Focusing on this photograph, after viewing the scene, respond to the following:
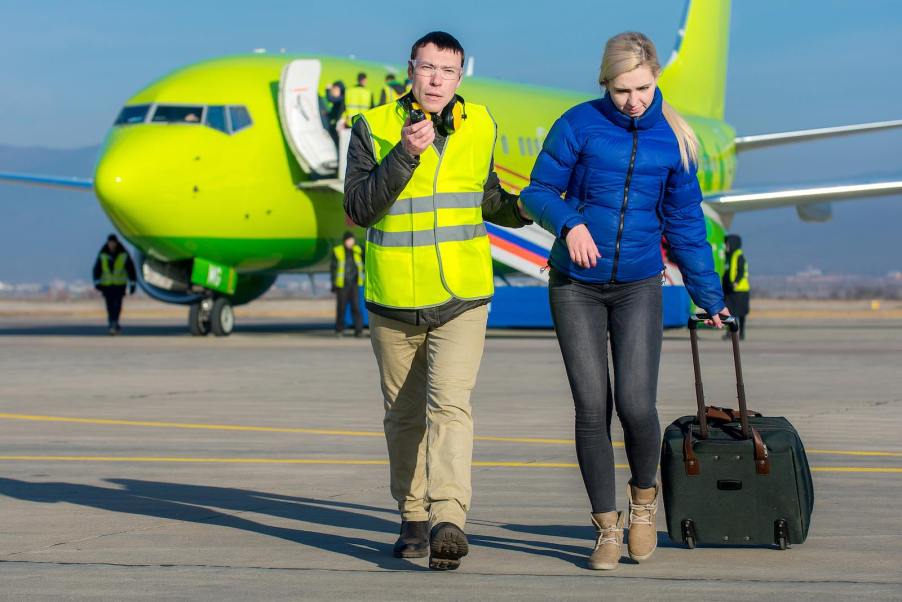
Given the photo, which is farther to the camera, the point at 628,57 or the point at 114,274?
the point at 114,274

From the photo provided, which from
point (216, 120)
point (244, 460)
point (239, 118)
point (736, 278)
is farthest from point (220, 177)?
point (244, 460)

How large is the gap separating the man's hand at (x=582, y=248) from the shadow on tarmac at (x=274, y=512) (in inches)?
38.8

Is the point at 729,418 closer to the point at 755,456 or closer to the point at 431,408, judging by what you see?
the point at 755,456

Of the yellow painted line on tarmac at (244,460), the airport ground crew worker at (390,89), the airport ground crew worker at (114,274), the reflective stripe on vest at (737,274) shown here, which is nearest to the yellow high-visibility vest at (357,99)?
the airport ground crew worker at (390,89)

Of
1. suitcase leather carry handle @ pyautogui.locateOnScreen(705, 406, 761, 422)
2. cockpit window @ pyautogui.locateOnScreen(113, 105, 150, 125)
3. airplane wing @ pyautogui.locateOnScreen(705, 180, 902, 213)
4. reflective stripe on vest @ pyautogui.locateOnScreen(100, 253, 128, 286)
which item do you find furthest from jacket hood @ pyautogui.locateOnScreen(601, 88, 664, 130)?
airplane wing @ pyautogui.locateOnScreen(705, 180, 902, 213)

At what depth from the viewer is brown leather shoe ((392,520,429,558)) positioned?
5293 mm

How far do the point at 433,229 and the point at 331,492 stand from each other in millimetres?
1934

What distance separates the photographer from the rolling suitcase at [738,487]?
17.3 feet

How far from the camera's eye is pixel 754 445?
5289mm

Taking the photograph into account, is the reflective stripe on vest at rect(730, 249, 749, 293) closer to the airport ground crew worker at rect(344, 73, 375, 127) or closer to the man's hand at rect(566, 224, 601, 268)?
the airport ground crew worker at rect(344, 73, 375, 127)

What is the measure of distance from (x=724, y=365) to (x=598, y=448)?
10301mm

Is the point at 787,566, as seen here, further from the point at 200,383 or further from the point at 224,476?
the point at 200,383

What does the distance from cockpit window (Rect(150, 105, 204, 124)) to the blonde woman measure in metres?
15.4

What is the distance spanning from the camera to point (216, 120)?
20312 mm
